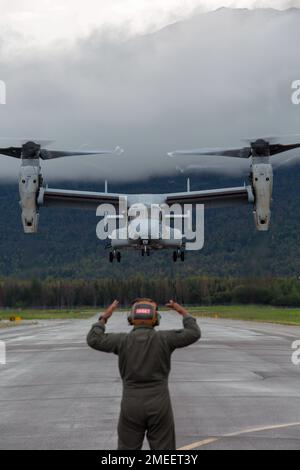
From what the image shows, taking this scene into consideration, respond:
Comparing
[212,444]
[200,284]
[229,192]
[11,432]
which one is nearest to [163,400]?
[212,444]

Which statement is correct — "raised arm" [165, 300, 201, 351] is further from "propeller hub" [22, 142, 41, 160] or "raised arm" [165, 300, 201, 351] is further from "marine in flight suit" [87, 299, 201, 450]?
"propeller hub" [22, 142, 41, 160]

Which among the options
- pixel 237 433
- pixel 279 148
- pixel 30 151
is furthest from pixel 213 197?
pixel 237 433

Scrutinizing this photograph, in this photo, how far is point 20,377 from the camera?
27.4m

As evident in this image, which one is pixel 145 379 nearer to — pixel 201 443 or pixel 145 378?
pixel 145 378

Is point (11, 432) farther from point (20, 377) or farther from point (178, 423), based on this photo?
point (20, 377)

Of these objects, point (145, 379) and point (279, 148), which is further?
point (279, 148)

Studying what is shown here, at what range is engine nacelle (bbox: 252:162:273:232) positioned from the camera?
3749 centimetres

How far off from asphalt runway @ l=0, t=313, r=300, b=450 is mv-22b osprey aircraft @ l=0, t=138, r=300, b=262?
20.7 ft

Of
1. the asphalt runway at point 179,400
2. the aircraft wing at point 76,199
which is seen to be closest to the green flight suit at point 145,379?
the asphalt runway at point 179,400

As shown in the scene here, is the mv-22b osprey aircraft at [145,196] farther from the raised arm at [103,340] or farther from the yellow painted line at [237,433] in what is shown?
the raised arm at [103,340]

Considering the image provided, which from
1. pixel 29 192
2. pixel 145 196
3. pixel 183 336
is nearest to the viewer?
pixel 183 336

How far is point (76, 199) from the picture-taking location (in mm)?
45531

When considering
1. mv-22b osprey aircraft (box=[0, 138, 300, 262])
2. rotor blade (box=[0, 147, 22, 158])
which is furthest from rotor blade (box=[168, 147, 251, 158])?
rotor blade (box=[0, 147, 22, 158])

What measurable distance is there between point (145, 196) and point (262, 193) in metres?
11.7
